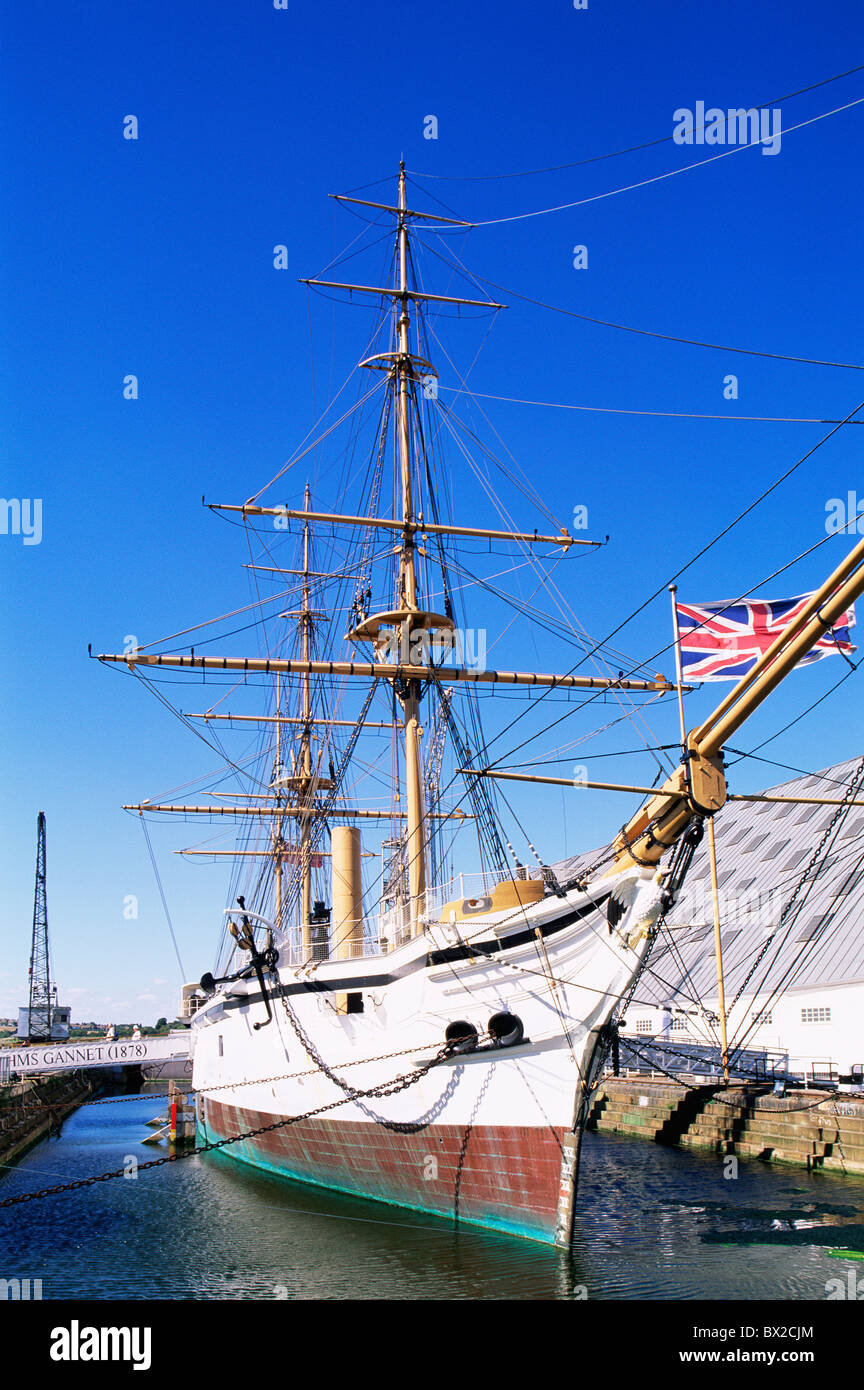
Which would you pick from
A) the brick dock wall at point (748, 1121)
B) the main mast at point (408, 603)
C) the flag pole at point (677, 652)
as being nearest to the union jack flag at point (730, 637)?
the flag pole at point (677, 652)

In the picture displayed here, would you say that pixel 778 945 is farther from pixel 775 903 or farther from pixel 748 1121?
pixel 748 1121

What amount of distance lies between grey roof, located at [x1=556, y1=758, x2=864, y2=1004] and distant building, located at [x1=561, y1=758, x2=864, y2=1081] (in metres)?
0.06

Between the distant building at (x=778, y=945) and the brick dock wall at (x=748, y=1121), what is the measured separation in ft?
6.96

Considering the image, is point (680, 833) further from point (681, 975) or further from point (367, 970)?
point (681, 975)

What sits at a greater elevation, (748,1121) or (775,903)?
(775,903)

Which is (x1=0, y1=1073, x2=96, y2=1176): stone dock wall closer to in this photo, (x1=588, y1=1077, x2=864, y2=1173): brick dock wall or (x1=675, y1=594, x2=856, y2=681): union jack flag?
(x1=588, y1=1077, x2=864, y2=1173): brick dock wall

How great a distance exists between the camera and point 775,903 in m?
35.1

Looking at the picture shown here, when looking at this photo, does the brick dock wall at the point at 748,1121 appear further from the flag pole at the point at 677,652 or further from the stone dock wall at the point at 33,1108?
the stone dock wall at the point at 33,1108

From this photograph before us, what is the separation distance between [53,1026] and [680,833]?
75707 mm

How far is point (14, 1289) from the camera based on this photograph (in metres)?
15.0

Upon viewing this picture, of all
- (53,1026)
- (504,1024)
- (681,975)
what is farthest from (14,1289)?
(53,1026)

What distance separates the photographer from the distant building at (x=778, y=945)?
28.7m

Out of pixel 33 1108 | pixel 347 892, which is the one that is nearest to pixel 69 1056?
pixel 33 1108

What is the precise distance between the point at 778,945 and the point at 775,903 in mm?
2071
